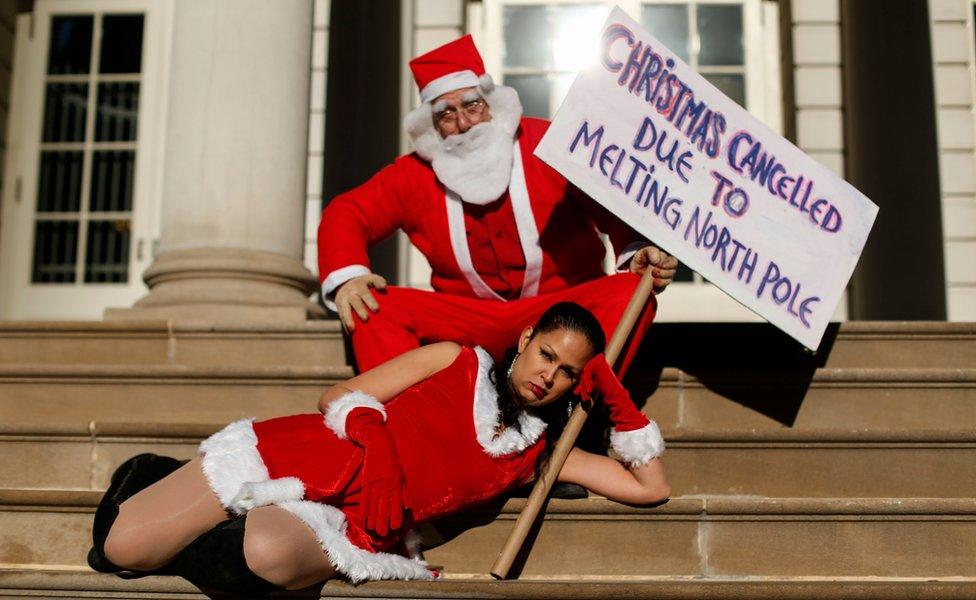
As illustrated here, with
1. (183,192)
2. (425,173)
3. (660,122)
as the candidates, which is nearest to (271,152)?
(183,192)

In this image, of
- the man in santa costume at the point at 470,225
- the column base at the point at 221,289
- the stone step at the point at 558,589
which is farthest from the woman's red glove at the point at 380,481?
the column base at the point at 221,289

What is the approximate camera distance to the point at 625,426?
2.62 m

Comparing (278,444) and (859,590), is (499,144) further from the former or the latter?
(859,590)

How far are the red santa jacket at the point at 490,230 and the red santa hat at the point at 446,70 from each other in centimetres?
26

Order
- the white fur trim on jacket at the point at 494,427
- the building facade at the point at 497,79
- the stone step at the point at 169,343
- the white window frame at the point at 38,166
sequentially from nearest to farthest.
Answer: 1. the white fur trim on jacket at the point at 494,427
2. the stone step at the point at 169,343
3. the building facade at the point at 497,79
4. the white window frame at the point at 38,166

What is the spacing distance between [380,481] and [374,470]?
0.09 ft

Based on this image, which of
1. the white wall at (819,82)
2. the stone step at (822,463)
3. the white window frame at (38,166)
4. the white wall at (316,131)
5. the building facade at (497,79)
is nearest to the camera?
the stone step at (822,463)

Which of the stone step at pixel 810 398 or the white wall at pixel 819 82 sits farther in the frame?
the white wall at pixel 819 82

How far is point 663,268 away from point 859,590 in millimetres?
1120

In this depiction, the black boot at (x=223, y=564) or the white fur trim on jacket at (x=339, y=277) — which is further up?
the white fur trim on jacket at (x=339, y=277)

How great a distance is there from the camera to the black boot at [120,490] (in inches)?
93.9

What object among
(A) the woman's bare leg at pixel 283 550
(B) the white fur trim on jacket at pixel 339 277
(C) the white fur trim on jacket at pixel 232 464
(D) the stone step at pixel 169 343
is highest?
(B) the white fur trim on jacket at pixel 339 277

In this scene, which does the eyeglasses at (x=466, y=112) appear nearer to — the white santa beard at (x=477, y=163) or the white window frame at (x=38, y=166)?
the white santa beard at (x=477, y=163)

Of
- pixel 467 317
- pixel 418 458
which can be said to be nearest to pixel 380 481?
pixel 418 458
